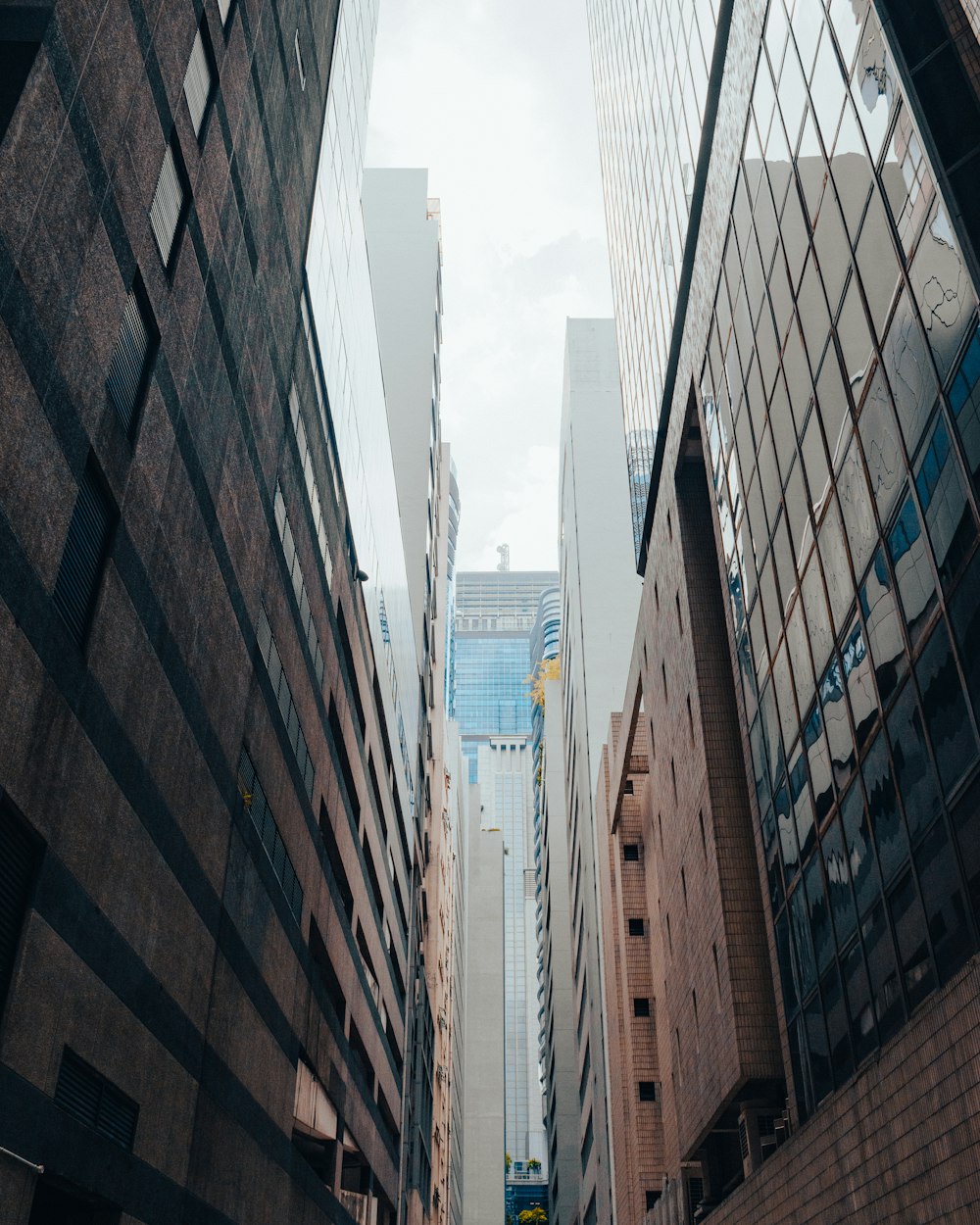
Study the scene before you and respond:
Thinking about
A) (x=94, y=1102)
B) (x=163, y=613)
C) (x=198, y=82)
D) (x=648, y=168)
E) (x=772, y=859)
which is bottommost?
(x=94, y=1102)

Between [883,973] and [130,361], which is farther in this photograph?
[883,973]

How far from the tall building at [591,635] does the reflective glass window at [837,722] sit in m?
50.2

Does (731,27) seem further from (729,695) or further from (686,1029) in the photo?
(686,1029)

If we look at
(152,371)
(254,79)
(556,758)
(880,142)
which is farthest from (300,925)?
(556,758)

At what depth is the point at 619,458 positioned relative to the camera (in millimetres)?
106250

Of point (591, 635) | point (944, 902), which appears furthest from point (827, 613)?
point (591, 635)

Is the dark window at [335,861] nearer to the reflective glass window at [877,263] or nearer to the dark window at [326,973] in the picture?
the dark window at [326,973]

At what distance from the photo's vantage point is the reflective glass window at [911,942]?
54.9 feet

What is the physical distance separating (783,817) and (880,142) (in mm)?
13921

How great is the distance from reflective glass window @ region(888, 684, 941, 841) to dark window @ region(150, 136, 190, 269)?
1340 centimetres

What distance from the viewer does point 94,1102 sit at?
1454 centimetres

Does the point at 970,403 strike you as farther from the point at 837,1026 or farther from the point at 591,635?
the point at 591,635

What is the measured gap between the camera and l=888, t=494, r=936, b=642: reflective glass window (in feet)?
53.8

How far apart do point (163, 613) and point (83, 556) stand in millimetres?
3007
